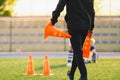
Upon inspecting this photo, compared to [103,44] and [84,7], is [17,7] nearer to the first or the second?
[103,44]

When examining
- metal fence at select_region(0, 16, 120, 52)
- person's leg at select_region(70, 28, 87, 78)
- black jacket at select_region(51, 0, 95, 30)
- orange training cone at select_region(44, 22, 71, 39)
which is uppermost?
black jacket at select_region(51, 0, 95, 30)

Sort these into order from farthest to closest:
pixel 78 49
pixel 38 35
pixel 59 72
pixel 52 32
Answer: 1. pixel 38 35
2. pixel 59 72
3. pixel 52 32
4. pixel 78 49

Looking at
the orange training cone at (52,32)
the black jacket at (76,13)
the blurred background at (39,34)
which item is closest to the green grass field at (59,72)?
the orange training cone at (52,32)

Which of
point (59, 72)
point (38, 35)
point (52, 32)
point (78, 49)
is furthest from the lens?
point (38, 35)

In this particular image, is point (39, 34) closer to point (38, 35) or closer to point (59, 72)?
point (38, 35)

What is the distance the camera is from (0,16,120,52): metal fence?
29.8 m

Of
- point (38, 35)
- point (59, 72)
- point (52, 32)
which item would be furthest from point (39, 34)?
point (52, 32)

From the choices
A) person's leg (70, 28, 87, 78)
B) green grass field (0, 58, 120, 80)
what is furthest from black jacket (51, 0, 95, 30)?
green grass field (0, 58, 120, 80)

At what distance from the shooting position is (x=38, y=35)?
30500 mm

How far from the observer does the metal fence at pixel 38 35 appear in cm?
2981

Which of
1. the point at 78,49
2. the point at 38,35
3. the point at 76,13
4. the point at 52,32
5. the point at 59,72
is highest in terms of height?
the point at 76,13

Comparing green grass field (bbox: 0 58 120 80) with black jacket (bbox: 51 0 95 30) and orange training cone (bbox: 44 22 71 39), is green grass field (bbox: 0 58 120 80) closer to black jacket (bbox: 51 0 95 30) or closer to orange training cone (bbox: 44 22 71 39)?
orange training cone (bbox: 44 22 71 39)

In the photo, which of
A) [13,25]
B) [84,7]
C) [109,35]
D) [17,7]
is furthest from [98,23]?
[84,7]

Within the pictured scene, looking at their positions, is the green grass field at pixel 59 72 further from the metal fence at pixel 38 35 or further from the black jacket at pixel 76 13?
the metal fence at pixel 38 35
